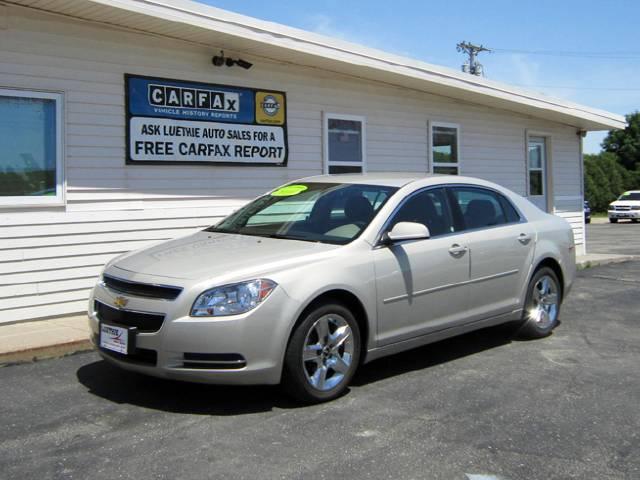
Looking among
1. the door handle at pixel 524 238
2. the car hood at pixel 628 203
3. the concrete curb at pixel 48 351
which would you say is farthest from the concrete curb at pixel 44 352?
the car hood at pixel 628 203

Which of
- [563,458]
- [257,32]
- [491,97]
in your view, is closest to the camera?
[563,458]

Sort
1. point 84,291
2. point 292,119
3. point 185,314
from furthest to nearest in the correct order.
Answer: point 292,119 → point 84,291 → point 185,314

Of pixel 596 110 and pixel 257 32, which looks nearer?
pixel 257 32

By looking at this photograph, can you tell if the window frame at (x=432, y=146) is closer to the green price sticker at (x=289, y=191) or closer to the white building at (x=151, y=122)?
the white building at (x=151, y=122)

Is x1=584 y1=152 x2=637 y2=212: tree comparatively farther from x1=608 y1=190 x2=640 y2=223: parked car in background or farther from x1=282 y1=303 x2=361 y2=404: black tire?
x1=282 y1=303 x2=361 y2=404: black tire

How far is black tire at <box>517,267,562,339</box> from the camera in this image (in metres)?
6.48

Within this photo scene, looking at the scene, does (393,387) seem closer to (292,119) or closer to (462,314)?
(462,314)

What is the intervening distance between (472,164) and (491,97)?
1265mm

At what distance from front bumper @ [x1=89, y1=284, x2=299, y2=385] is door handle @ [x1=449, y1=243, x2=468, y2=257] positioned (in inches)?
67.0

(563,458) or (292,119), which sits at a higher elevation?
(292,119)

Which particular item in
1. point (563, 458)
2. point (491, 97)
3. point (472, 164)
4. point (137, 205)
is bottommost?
point (563, 458)

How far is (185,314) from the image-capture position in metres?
4.30

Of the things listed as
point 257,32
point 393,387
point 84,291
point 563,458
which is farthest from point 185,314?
point 257,32

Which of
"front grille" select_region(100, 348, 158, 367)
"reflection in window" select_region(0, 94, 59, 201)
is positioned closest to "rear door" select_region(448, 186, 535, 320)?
"front grille" select_region(100, 348, 158, 367)
